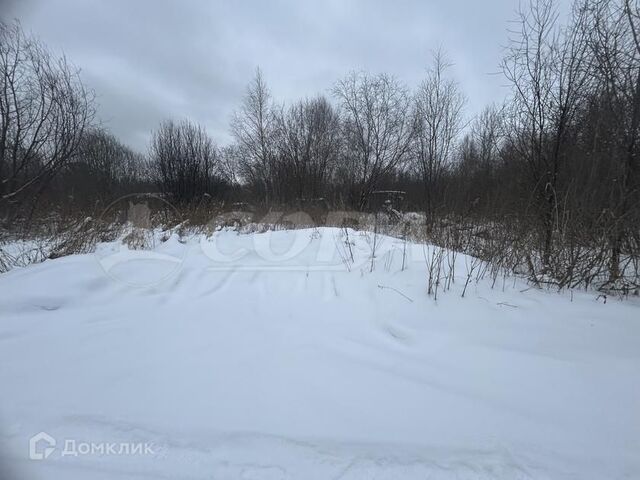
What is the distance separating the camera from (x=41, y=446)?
47.2 inches

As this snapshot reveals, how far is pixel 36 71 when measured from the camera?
5848 millimetres

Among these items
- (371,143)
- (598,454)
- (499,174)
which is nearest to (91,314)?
(598,454)

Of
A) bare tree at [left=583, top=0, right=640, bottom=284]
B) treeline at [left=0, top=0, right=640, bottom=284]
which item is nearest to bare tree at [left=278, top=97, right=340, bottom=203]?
treeline at [left=0, top=0, right=640, bottom=284]

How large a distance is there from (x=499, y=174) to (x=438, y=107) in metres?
3.87

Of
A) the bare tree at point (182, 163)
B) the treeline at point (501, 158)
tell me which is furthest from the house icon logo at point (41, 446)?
the bare tree at point (182, 163)

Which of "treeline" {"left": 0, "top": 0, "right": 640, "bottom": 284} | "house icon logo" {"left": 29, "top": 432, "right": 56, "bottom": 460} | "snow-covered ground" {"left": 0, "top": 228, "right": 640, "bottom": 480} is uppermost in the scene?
"treeline" {"left": 0, "top": 0, "right": 640, "bottom": 284}

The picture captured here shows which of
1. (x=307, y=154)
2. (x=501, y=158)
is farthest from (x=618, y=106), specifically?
(x=307, y=154)

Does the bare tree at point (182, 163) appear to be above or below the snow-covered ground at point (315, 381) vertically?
above

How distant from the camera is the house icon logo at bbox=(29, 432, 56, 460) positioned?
117 cm

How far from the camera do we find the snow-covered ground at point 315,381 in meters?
1.14

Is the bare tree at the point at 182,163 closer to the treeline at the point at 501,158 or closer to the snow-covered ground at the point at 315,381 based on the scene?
the treeline at the point at 501,158

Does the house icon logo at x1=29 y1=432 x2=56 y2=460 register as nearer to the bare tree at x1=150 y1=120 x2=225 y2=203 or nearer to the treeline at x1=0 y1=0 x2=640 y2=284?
the treeline at x1=0 y1=0 x2=640 y2=284

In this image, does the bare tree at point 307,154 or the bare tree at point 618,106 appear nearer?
the bare tree at point 618,106

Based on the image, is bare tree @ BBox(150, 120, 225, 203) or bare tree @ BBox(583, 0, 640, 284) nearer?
bare tree @ BBox(583, 0, 640, 284)
